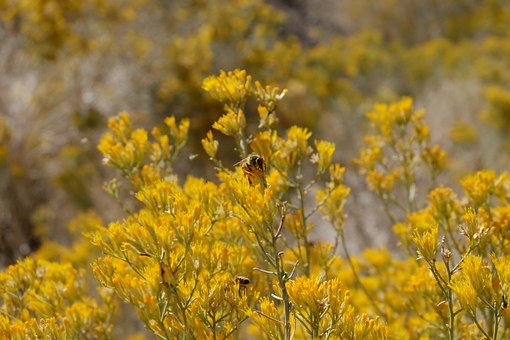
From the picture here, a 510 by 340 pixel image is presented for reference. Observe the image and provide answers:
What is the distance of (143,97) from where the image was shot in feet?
29.4

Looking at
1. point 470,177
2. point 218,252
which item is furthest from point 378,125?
point 218,252

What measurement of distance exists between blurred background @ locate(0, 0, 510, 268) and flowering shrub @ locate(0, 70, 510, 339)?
3.71 m

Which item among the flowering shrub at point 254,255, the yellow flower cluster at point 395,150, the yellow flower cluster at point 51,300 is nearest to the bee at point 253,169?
the flowering shrub at point 254,255

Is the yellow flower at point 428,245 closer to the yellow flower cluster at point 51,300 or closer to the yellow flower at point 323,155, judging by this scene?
the yellow flower at point 323,155

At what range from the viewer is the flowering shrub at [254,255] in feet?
4.73

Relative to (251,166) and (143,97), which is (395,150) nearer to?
(251,166)

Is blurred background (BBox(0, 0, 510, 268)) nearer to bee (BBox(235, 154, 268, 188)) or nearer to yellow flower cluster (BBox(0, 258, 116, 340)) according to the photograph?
yellow flower cluster (BBox(0, 258, 116, 340))

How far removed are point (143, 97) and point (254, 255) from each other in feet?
23.7

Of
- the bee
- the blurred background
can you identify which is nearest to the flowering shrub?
the bee

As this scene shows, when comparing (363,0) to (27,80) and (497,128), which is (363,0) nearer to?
(497,128)

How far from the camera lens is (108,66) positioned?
9.65m

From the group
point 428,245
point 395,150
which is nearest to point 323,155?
point 428,245

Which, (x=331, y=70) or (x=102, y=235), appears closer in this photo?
(x=102, y=235)

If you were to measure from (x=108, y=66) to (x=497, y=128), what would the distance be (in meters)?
6.75
